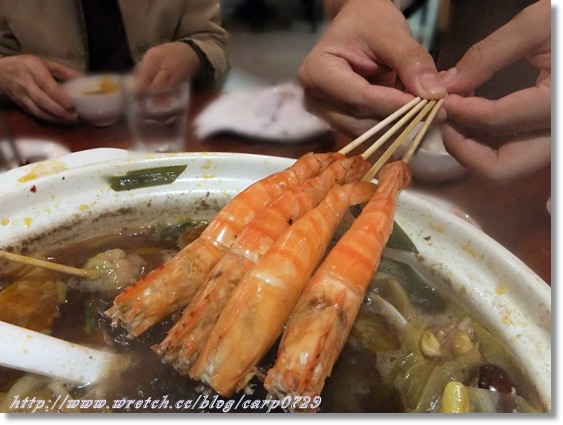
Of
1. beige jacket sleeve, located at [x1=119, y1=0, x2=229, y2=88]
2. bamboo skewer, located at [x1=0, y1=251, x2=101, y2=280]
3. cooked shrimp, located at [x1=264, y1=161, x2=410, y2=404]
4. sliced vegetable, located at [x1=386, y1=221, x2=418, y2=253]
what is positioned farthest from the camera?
sliced vegetable, located at [x1=386, y1=221, x2=418, y2=253]

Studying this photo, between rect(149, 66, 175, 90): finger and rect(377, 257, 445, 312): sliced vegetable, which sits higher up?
rect(149, 66, 175, 90): finger

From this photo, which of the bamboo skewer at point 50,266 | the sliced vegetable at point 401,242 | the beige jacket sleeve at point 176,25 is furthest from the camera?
the sliced vegetable at point 401,242

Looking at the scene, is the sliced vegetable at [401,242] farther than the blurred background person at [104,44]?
Yes

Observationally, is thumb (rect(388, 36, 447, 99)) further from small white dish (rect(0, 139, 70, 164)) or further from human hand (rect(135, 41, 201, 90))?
small white dish (rect(0, 139, 70, 164))

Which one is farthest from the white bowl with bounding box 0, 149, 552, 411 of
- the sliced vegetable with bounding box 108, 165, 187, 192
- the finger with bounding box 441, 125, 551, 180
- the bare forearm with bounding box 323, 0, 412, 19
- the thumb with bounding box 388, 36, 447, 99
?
the bare forearm with bounding box 323, 0, 412, 19

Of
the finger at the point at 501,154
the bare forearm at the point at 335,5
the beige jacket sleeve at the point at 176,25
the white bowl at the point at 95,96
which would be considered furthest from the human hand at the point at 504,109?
the white bowl at the point at 95,96

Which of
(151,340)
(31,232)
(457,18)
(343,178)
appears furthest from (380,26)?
(31,232)

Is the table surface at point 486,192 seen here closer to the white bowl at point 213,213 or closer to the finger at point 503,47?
the white bowl at point 213,213
